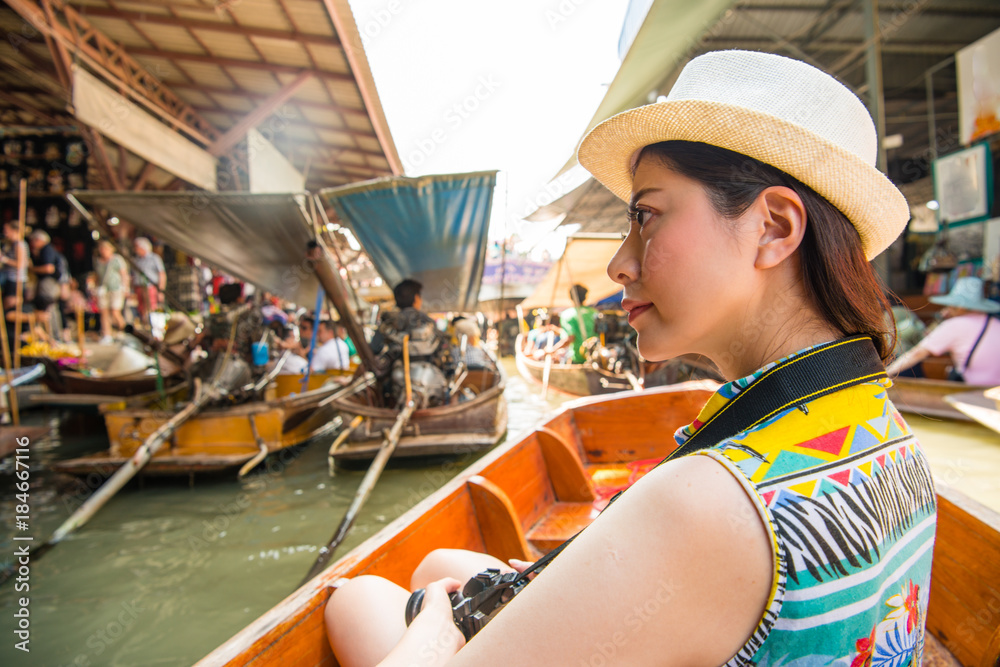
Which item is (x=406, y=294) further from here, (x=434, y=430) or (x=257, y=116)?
(x=257, y=116)

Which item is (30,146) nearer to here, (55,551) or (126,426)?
(126,426)

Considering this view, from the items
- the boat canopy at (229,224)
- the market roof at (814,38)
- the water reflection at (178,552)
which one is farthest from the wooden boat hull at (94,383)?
the market roof at (814,38)

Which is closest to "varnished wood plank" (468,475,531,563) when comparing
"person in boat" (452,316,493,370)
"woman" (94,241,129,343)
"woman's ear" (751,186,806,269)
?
"woman's ear" (751,186,806,269)

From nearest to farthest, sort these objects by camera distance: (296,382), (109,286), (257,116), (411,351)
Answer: (411,351), (296,382), (257,116), (109,286)

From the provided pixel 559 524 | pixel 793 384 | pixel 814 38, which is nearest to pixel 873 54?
pixel 814 38

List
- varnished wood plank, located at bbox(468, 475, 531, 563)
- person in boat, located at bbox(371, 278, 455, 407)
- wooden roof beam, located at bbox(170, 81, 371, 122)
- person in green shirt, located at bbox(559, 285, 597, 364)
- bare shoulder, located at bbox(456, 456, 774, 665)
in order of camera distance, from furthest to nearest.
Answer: person in green shirt, located at bbox(559, 285, 597, 364) < wooden roof beam, located at bbox(170, 81, 371, 122) < person in boat, located at bbox(371, 278, 455, 407) < varnished wood plank, located at bbox(468, 475, 531, 563) < bare shoulder, located at bbox(456, 456, 774, 665)

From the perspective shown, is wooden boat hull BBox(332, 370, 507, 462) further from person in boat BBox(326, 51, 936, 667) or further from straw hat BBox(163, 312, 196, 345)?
person in boat BBox(326, 51, 936, 667)

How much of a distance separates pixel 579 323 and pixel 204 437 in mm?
5784

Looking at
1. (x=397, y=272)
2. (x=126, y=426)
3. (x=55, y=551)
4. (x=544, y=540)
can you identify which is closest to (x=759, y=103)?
(x=544, y=540)

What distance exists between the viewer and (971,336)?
4816 millimetres

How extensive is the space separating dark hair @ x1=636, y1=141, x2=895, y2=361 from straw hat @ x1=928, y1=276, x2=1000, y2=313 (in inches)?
200

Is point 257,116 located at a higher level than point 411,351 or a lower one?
higher

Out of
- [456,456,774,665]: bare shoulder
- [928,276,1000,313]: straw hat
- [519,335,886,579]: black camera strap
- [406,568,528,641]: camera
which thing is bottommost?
[406,568,528,641]: camera

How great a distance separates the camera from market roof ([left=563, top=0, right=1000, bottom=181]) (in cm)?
556
